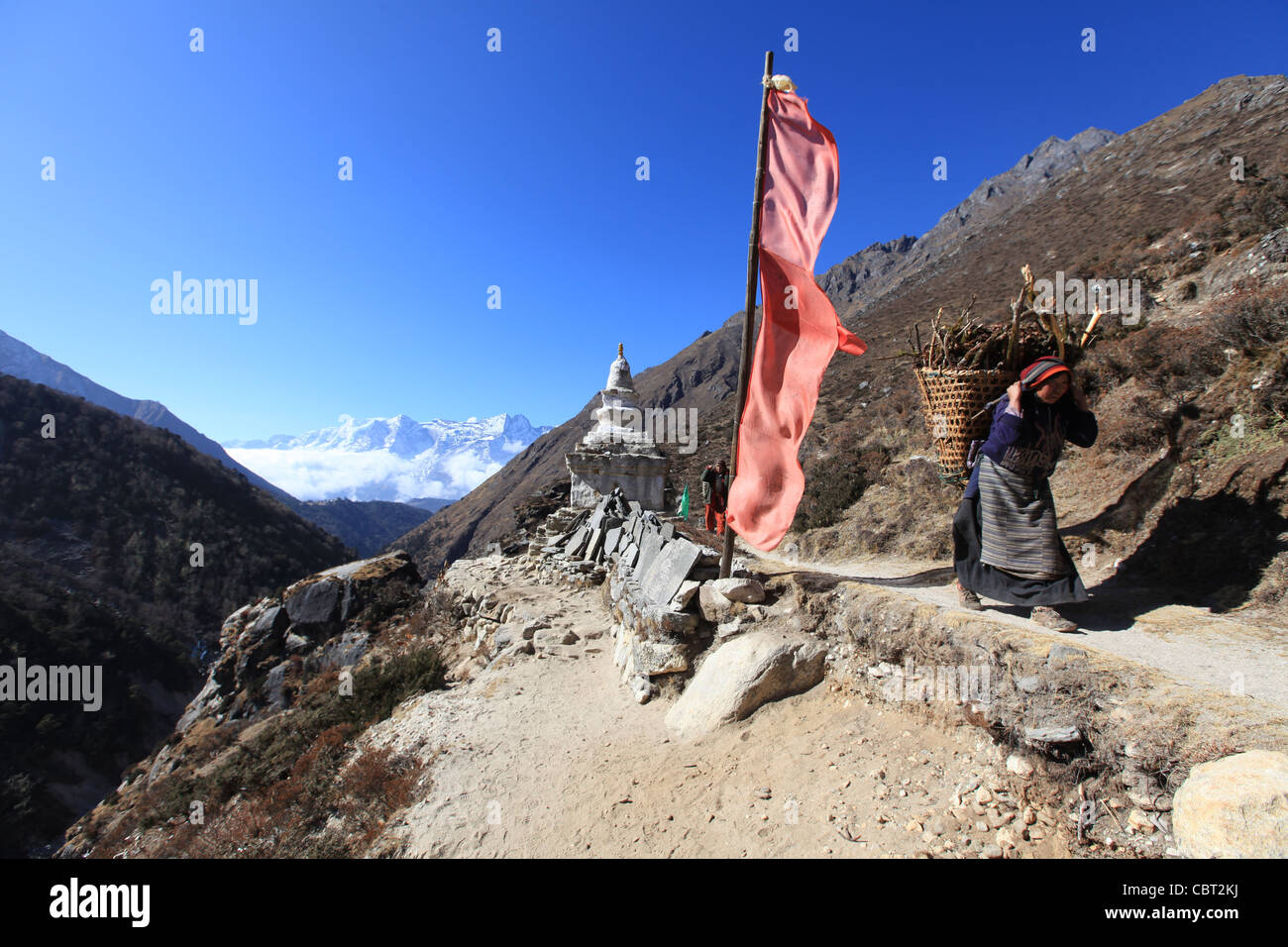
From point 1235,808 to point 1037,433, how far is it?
252cm

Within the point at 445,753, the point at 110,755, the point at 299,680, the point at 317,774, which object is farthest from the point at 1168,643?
the point at 110,755

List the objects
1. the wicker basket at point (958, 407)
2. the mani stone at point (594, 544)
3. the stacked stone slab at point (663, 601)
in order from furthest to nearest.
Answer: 1. the mani stone at point (594, 544)
2. the stacked stone slab at point (663, 601)
3. the wicker basket at point (958, 407)

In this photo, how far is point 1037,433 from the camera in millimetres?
3662

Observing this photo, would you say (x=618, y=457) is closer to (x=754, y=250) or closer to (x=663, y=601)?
(x=663, y=601)

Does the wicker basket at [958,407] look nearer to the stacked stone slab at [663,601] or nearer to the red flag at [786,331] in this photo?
the red flag at [786,331]

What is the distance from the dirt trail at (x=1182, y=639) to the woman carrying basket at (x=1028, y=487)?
0.23 m

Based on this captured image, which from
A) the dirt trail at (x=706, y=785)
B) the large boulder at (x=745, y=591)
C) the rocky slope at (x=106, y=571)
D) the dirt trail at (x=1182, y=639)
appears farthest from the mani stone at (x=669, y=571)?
the rocky slope at (x=106, y=571)

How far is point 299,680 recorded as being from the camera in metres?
11.3

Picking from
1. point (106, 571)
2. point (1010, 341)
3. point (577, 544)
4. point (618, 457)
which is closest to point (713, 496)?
point (577, 544)

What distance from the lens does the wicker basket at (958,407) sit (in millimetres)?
4059

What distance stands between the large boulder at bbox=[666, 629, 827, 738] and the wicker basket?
1.87m

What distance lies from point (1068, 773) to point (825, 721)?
1.48m
